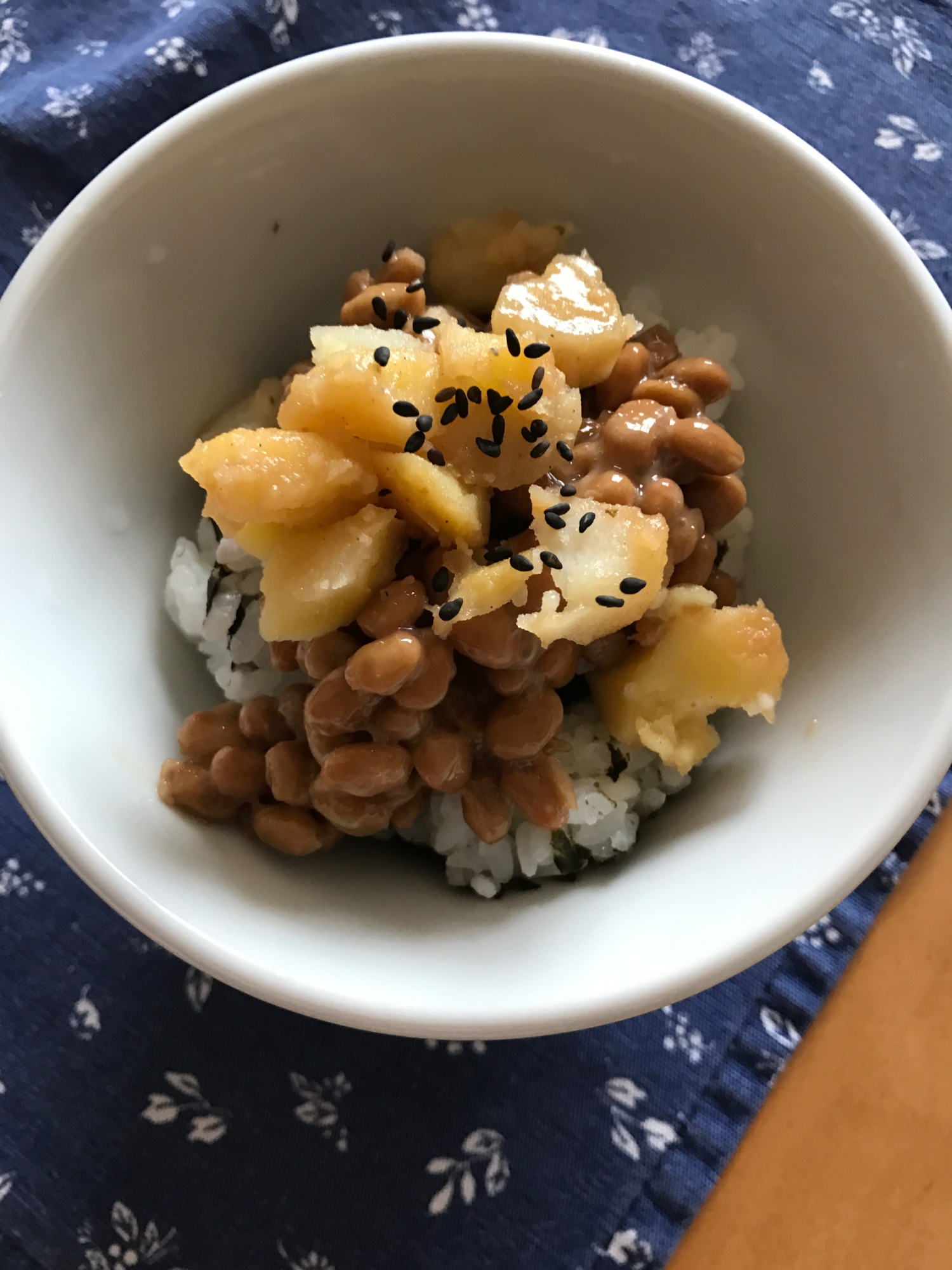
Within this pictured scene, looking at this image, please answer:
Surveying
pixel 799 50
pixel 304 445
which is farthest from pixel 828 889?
pixel 799 50

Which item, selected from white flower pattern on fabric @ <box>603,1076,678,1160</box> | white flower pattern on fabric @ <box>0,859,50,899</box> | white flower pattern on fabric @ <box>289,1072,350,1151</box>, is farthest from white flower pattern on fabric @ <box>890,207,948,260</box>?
white flower pattern on fabric @ <box>0,859,50,899</box>

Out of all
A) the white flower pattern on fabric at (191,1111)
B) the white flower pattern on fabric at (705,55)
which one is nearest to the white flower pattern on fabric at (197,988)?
the white flower pattern on fabric at (191,1111)

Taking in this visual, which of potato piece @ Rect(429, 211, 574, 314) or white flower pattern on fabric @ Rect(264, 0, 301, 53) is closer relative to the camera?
potato piece @ Rect(429, 211, 574, 314)

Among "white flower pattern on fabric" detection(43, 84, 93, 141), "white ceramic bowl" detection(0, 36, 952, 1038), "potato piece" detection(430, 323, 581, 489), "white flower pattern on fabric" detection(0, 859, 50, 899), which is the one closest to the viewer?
"white ceramic bowl" detection(0, 36, 952, 1038)

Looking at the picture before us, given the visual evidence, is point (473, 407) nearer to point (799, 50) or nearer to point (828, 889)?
point (828, 889)

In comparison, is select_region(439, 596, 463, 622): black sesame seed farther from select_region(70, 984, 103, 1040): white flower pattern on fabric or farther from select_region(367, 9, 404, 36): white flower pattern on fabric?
select_region(367, 9, 404, 36): white flower pattern on fabric

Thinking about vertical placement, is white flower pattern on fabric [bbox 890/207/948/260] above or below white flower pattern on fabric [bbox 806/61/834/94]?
below
